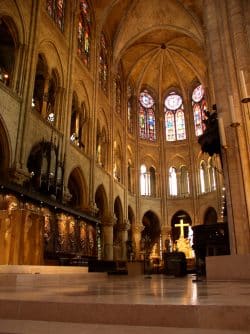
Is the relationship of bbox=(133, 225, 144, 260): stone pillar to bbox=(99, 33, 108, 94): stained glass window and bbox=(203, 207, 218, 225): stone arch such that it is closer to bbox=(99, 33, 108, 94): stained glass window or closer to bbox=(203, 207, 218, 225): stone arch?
bbox=(203, 207, 218, 225): stone arch

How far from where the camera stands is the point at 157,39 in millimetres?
29234

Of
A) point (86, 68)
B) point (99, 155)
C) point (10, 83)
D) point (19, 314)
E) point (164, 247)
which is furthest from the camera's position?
point (164, 247)

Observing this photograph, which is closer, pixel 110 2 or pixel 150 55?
pixel 110 2

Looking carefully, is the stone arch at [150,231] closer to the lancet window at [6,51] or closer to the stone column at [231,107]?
the lancet window at [6,51]

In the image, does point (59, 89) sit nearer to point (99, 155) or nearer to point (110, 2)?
point (99, 155)

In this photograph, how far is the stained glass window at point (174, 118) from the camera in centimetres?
3241

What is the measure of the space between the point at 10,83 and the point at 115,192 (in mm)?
12589

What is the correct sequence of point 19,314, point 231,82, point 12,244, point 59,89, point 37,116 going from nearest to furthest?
point 19,314 → point 12,244 → point 231,82 → point 37,116 → point 59,89

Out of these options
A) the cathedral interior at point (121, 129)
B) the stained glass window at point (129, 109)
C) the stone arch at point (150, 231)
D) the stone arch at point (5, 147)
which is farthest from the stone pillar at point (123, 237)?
the stone arch at point (5, 147)

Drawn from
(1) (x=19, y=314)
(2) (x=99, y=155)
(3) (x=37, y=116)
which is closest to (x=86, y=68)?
(2) (x=99, y=155)

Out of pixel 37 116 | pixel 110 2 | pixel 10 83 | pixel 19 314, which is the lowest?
pixel 19 314

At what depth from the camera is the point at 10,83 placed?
13055 mm

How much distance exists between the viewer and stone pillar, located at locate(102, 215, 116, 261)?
20.8m

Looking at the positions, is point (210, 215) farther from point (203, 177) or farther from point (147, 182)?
point (147, 182)
